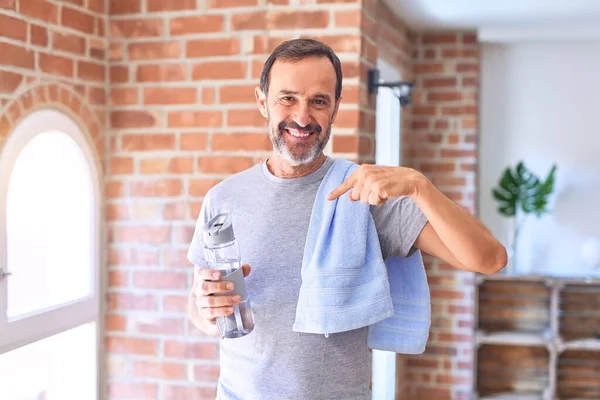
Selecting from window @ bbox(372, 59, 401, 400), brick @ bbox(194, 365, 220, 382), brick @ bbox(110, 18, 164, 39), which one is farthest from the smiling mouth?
window @ bbox(372, 59, 401, 400)

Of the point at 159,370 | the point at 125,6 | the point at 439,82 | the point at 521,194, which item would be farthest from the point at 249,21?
the point at 521,194

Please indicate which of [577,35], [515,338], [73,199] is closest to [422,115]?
[577,35]

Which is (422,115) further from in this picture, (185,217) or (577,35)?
(185,217)

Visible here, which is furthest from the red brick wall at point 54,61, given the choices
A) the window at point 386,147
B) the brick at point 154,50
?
the window at point 386,147

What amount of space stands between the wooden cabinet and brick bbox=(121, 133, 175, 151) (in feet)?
6.69

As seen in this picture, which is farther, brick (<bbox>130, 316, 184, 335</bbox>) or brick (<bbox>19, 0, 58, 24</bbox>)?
brick (<bbox>130, 316, 184, 335</bbox>)

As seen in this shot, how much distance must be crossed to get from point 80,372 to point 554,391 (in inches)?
99.7

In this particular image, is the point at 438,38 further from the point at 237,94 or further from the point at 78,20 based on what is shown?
the point at 78,20

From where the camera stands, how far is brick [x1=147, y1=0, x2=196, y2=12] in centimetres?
244

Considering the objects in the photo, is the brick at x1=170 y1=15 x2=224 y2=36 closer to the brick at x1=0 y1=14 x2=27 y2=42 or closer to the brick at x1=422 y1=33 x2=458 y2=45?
the brick at x1=0 y1=14 x2=27 y2=42

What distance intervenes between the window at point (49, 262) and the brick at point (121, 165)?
0.24 feet

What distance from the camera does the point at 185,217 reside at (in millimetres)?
2480

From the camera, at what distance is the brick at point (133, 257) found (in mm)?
2514

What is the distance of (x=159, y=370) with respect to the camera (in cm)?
253
